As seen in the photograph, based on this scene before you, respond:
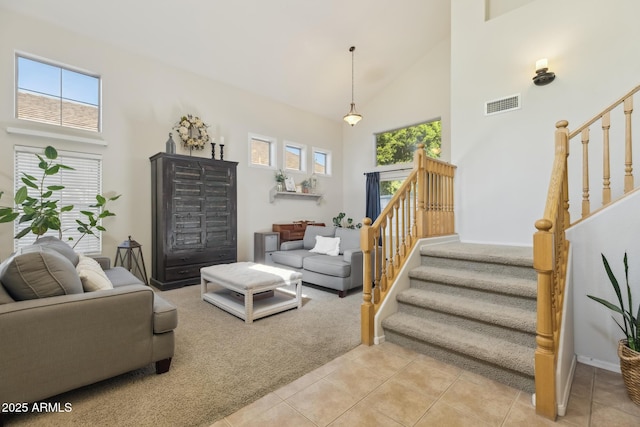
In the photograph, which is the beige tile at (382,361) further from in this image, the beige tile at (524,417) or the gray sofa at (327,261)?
the gray sofa at (327,261)

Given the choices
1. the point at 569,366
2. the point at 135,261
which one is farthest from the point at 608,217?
the point at 135,261

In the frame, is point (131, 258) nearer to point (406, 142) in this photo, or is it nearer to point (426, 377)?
point (426, 377)

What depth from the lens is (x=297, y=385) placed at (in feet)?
6.37

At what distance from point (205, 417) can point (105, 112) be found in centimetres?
457

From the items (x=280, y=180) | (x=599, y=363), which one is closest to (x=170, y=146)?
(x=280, y=180)

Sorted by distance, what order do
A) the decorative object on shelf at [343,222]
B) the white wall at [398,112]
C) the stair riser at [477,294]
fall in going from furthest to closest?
1. the decorative object on shelf at [343,222]
2. the white wall at [398,112]
3. the stair riser at [477,294]

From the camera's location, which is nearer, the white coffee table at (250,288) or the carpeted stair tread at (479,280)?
the carpeted stair tread at (479,280)

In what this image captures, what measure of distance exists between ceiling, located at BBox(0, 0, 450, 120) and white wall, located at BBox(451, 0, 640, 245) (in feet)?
5.45

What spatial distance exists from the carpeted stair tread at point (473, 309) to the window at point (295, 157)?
184 inches

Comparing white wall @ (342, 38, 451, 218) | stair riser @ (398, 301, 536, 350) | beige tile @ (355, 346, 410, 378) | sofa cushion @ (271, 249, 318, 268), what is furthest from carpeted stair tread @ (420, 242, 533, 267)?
white wall @ (342, 38, 451, 218)

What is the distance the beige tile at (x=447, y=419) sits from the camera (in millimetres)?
1583

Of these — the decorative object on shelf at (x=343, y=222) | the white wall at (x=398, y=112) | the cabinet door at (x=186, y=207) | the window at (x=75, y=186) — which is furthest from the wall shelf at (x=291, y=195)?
the window at (x=75, y=186)

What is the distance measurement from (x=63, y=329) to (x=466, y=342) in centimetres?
259

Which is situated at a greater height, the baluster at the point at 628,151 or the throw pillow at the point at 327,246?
the baluster at the point at 628,151
